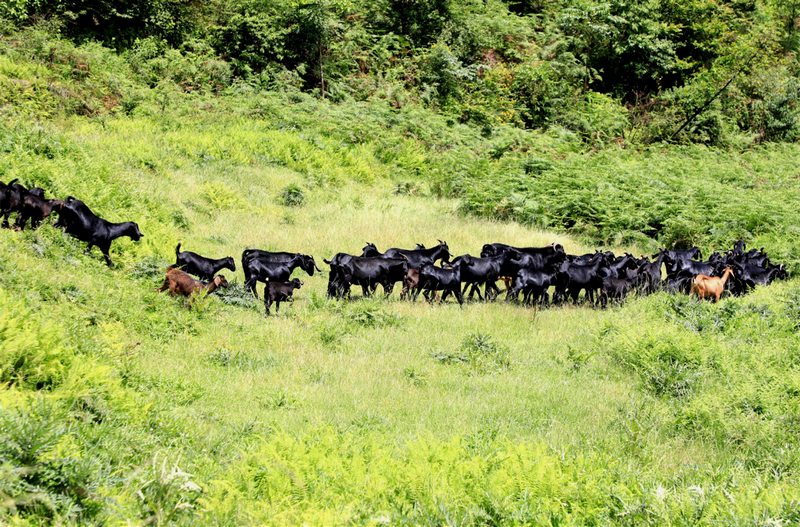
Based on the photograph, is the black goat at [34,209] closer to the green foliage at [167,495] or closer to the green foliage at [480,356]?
the green foliage at [480,356]

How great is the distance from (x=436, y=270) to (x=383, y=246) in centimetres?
403

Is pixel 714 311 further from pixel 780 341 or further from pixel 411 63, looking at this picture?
pixel 411 63

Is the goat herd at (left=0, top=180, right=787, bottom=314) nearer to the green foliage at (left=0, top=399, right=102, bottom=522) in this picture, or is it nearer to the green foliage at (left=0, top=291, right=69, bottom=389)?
the green foliage at (left=0, top=291, right=69, bottom=389)

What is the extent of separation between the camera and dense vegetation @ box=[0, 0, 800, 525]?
5.71m

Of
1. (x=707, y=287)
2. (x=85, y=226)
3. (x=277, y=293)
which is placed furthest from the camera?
(x=707, y=287)

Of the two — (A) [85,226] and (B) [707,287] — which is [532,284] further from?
(A) [85,226]

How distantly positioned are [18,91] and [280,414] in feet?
64.4

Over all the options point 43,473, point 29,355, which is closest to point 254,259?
point 29,355

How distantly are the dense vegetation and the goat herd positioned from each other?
1.71ft

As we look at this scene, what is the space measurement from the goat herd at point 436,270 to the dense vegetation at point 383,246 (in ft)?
1.71

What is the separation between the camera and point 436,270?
573 inches

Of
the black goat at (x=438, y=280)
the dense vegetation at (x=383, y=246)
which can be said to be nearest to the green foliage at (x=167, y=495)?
the dense vegetation at (x=383, y=246)

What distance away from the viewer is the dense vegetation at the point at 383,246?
18.7ft

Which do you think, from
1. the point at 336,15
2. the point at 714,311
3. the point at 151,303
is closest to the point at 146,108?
the point at 336,15
